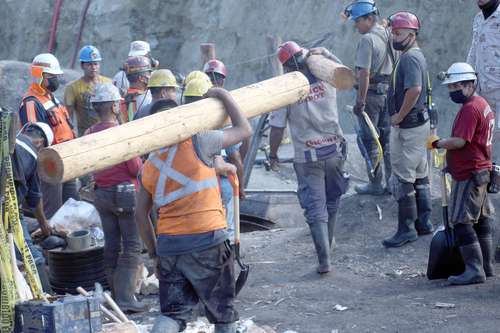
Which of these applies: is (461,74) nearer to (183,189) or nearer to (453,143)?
(453,143)

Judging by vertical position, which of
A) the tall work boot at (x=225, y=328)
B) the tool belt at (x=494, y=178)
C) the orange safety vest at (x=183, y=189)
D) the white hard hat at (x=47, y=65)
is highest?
the white hard hat at (x=47, y=65)

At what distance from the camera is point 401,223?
9.40m

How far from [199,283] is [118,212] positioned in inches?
86.8

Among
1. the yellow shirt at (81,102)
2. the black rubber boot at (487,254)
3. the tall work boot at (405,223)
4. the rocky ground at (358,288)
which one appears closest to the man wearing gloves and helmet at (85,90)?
the yellow shirt at (81,102)

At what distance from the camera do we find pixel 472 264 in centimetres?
785

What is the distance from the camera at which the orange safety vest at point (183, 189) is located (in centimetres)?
568

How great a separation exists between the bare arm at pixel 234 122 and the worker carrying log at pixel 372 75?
169 inches

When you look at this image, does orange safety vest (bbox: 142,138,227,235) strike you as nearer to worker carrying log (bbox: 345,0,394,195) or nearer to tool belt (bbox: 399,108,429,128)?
tool belt (bbox: 399,108,429,128)

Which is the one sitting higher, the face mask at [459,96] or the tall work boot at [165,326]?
the face mask at [459,96]

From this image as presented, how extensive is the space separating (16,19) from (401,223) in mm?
17557

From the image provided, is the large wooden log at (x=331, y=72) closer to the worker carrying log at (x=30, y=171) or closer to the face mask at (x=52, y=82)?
the worker carrying log at (x=30, y=171)

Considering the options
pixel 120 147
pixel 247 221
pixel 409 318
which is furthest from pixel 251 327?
pixel 247 221

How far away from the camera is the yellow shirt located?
10.9 m

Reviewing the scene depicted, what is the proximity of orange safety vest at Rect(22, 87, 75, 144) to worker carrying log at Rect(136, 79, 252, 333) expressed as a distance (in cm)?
405
